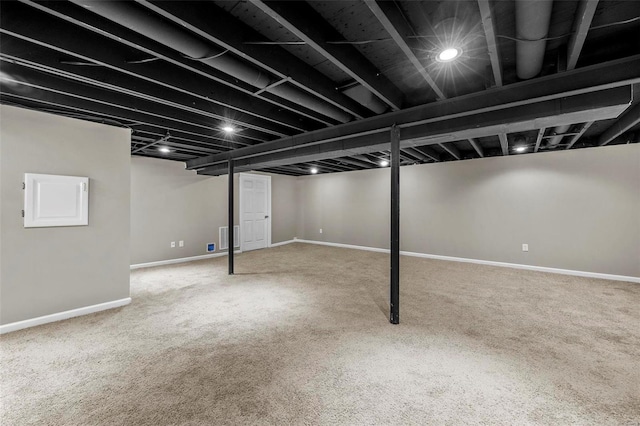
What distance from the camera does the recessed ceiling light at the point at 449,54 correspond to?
6.11 feet

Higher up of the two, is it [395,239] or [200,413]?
[395,239]

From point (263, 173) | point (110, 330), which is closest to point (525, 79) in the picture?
point (110, 330)

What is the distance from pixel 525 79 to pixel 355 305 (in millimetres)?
2902

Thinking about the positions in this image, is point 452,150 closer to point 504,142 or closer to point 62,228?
point 504,142

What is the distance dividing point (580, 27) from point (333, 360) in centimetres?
283

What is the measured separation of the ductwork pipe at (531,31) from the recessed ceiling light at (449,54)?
35 centimetres

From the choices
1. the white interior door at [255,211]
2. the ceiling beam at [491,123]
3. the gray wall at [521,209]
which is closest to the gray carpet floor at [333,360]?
the gray wall at [521,209]

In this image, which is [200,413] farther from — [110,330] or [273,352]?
[110,330]

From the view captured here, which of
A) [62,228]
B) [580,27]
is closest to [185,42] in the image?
[580,27]

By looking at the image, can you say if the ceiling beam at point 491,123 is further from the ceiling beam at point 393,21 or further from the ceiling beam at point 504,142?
the ceiling beam at point 393,21

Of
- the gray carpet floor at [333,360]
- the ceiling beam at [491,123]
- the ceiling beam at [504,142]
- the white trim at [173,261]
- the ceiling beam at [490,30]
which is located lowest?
the gray carpet floor at [333,360]

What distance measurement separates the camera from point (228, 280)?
4.45m

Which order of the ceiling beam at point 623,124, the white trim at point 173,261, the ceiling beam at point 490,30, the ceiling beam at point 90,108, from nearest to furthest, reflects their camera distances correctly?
the ceiling beam at point 490,30 → the ceiling beam at point 90,108 → the ceiling beam at point 623,124 → the white trim at point 173,261

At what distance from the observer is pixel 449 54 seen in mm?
1897
